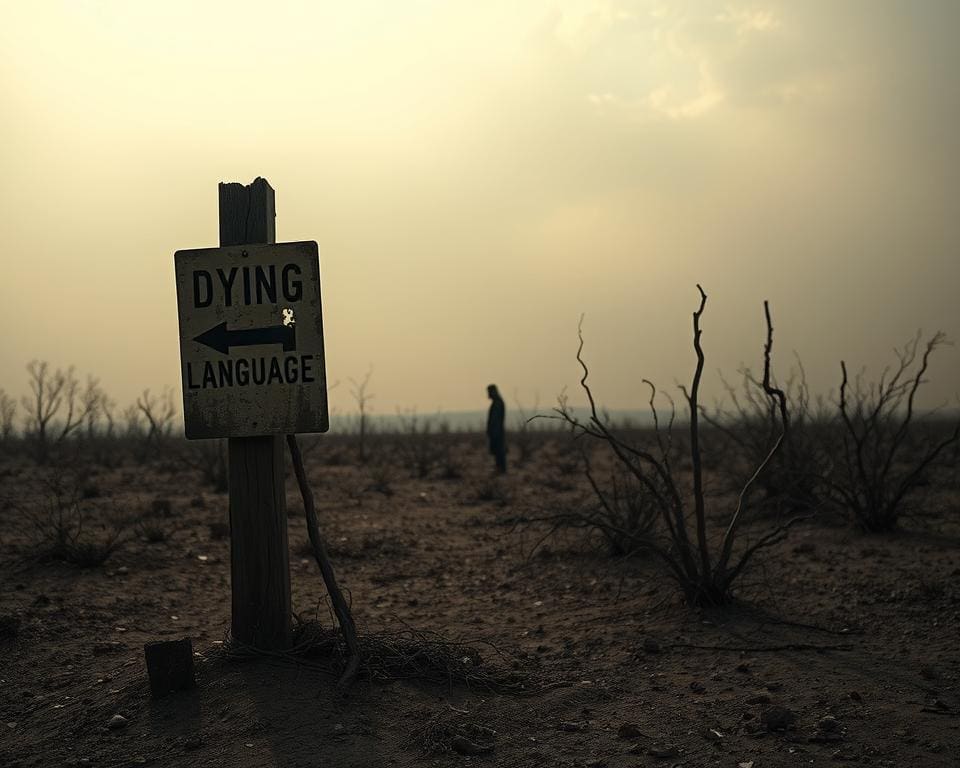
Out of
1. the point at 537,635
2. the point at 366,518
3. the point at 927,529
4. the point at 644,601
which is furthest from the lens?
the point at 366,518

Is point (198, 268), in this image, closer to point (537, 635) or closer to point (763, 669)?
point (537, 635)

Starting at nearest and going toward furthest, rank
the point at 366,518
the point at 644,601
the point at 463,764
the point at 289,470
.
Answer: the point at 463,764 < the point at 644,601 < the point at 366,518 < the point at 289,470

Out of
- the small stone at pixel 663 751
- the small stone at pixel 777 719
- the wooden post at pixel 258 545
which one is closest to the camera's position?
the small stone at pixel 663 751

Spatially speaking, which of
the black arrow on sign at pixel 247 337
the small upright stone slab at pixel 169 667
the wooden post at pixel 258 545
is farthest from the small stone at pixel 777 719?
the black arrow on sign at pixel 247 337

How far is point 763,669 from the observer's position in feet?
15.2

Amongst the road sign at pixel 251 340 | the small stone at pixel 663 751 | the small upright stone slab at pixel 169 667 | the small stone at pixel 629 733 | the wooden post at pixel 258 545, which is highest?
the road sign at pixel 251 340

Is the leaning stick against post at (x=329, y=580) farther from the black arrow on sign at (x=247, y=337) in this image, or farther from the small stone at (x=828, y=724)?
the small stone at (x=828, y=724)

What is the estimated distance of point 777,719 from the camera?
3.81m

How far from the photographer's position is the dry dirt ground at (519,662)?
374cm

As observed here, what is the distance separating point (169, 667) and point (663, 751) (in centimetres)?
252

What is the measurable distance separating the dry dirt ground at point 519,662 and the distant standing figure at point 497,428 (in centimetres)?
881

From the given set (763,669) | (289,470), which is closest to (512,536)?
(763,669)

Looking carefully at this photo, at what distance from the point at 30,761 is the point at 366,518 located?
25.1ft

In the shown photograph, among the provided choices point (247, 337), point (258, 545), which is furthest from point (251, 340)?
point (258, 545)
